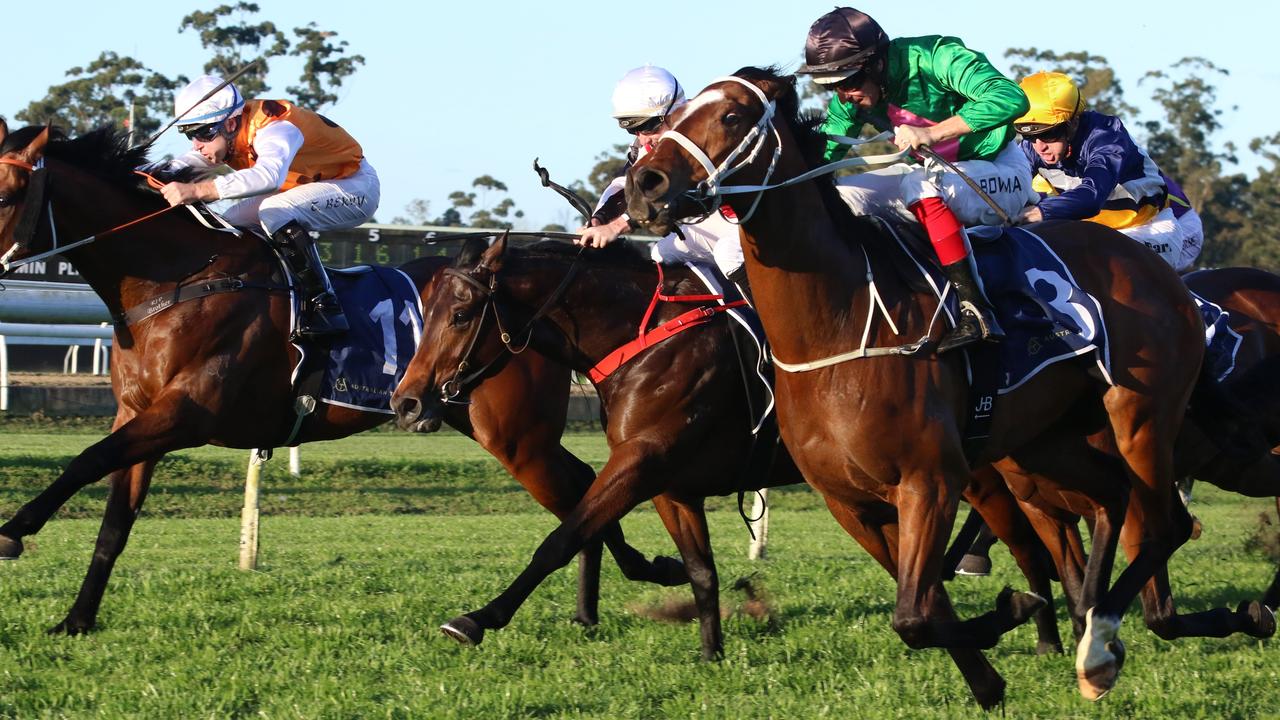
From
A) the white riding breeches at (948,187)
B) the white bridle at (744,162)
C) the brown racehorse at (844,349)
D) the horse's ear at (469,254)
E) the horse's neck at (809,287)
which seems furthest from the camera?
the horse's ear at (469,254)

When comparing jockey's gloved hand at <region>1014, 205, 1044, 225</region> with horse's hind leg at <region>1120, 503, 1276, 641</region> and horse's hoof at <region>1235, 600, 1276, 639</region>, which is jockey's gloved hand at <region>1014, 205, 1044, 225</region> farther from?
horse's hoof at <region>1235, 600, 1276, 639</region>

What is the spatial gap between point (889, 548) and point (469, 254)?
2.18m

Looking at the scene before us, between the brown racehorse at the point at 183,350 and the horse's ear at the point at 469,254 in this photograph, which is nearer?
the horse's ear at the point at 469,254

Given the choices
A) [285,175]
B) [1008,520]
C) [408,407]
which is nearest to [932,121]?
[1008,520]

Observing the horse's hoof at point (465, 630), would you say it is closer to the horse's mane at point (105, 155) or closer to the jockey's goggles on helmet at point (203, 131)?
the horse's mane at point (105, 155)

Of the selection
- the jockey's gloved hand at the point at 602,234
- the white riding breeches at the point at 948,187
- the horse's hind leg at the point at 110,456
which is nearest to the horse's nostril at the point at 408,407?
the jockey's gloved hand at the point at 602,234

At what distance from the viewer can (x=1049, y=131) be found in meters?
7.27

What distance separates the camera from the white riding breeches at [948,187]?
5.68m

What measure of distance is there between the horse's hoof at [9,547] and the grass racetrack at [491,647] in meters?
0.35

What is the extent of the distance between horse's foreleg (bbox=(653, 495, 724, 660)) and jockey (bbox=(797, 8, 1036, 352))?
5.34 feet

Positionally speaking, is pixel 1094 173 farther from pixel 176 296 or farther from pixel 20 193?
pixel 20 193

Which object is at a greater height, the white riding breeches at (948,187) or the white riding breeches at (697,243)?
the white riding breeches at (948,187)

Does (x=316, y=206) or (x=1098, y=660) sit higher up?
(x=316, y=206)

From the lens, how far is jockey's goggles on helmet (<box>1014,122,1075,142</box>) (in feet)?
23.8
